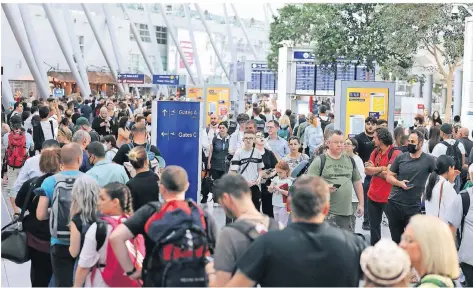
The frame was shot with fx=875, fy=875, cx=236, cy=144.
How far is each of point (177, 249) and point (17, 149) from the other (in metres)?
11.3

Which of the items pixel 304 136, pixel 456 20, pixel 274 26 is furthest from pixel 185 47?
pixel 304 136

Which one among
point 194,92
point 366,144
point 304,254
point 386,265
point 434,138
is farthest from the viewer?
point 194,92

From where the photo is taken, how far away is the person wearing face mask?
9328mm

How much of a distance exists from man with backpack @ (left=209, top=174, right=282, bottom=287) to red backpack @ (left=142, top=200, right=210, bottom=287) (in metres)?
0.27

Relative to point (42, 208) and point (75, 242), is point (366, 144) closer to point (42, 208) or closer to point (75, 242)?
point (42, 208)

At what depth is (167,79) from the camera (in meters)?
43.7

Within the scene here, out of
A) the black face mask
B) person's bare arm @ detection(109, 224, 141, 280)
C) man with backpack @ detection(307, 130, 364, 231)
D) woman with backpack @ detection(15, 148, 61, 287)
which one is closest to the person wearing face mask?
the black face mask

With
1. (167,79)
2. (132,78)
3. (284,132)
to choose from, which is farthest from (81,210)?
(132,78)

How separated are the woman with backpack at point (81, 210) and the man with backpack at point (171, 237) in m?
0.67

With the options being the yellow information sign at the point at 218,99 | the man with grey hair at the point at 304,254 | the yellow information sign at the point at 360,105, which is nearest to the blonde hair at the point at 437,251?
the man with grey hair at the point at 304,254

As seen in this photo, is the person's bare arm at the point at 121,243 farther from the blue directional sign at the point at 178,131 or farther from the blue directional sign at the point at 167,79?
the blue directional sign at the point at 167,79

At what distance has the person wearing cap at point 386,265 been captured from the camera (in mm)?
3895

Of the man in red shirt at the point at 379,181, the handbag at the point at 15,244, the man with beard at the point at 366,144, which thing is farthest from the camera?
the man with beard at the point at 366,144

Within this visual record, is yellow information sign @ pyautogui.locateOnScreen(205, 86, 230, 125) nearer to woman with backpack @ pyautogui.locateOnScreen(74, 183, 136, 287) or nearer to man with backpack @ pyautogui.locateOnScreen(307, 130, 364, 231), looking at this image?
man with backpack @ pyautogui.locateOnScreen(307, 130, 364, 231)
